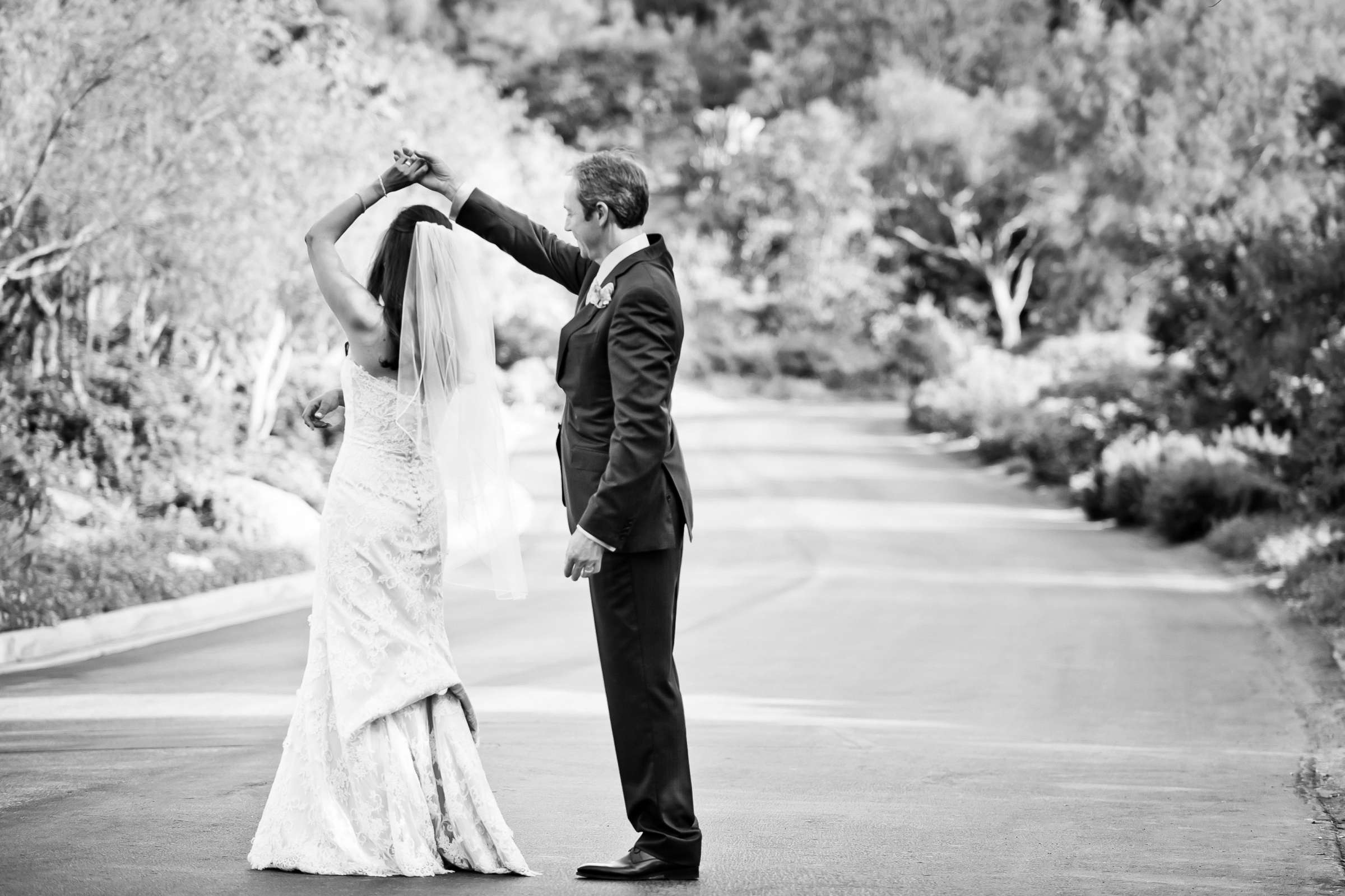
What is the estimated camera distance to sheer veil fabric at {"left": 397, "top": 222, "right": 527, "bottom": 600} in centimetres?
596

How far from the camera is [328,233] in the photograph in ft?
19.0

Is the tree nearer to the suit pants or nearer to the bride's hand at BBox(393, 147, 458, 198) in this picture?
the bride's hand at BBox(393, 147, 458, 198)

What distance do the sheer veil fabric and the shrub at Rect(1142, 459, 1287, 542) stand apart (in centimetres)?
1450

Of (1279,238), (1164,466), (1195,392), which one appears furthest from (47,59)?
(1195,392)

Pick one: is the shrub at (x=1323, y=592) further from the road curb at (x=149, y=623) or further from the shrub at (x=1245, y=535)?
the road curb at (x=149, y=623)

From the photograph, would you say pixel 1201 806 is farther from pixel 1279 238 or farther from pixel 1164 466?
pixel 1164 466

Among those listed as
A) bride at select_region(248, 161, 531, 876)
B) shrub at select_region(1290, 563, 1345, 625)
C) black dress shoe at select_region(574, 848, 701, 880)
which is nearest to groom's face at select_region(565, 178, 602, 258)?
bride at select_region(248, 161, 531, 876)

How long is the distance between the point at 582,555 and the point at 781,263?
5284 centimetres

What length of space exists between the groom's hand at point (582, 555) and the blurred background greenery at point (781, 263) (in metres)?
6.95

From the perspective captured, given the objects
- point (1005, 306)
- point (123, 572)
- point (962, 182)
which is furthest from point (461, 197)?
point (962, 182)

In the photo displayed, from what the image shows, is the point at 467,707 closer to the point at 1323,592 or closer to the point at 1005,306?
the point at 1323,592

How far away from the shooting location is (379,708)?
18.7 ft

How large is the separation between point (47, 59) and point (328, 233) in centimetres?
819

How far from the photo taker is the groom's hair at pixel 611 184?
5.45m
